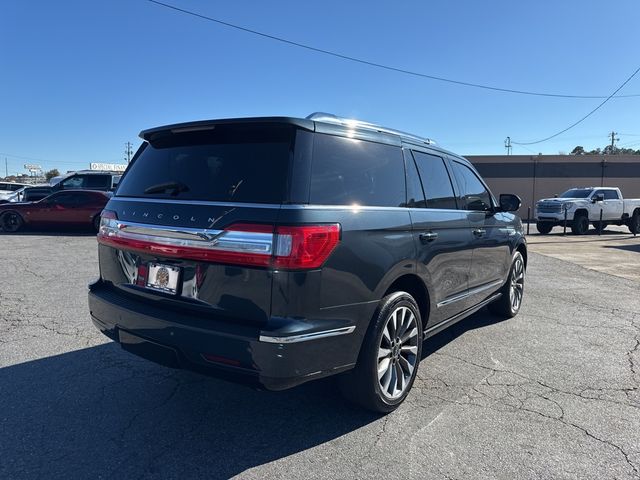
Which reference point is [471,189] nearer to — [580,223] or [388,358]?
[388,358]

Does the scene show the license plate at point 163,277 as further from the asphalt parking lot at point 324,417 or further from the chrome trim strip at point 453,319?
the chrome trim strip at point 453,319

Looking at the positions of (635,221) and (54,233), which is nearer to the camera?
(54,233)

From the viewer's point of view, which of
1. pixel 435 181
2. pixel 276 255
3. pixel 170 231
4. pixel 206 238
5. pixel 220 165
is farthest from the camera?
pixel 435 181

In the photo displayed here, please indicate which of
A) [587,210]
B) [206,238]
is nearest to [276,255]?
[206,238]

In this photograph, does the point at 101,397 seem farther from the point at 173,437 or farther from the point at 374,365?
the point at 374,365

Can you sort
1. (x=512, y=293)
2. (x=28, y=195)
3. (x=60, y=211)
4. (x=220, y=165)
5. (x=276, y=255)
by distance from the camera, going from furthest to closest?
(x=28, y=195), (x=60, y=211), (x=512, y=293), (x=220, y=165), (x=276, y=255)

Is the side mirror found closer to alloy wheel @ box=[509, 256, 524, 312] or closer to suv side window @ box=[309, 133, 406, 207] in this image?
alloy wheel @ box=[509, 256, 524, 312]

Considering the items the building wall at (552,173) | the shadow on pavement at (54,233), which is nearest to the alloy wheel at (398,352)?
the shadow on pavement at (54,233)

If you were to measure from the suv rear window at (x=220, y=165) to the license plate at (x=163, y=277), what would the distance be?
456 millimetres

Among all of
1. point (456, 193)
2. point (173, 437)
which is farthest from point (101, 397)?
point (456, 193)

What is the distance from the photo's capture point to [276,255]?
2.51 meters

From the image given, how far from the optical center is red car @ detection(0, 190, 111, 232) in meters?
15.0

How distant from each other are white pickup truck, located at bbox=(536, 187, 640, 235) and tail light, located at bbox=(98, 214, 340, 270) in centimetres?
1987

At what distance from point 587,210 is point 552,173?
55.7ft
